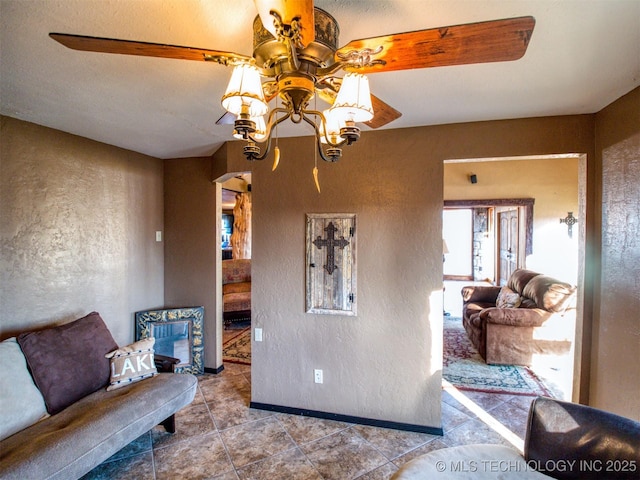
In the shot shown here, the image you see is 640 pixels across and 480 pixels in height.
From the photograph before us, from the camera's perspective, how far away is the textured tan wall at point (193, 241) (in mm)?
3656

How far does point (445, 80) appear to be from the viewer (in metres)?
1.81

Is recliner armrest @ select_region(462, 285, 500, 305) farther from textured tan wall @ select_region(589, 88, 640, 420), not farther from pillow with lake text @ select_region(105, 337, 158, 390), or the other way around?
pillow with lake text @ select_region(105, 337, 158, 390)

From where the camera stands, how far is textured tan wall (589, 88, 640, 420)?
1.86 m

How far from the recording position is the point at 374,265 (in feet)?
8.77

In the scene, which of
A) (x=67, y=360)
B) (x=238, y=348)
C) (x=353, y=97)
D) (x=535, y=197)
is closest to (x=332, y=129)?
(x=353, y=97)

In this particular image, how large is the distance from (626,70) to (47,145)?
3907 mm

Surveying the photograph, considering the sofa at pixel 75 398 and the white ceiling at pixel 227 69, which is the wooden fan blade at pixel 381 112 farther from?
the sofa at pixel 75 398

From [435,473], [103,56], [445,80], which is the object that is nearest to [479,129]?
[445,80]

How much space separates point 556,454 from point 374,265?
156 centimetres

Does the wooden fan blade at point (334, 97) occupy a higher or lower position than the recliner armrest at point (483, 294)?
higher

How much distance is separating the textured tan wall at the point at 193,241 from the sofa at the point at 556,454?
110 inches

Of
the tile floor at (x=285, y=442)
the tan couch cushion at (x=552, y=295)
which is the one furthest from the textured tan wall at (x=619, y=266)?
the tan couch cushion at (x=552, y=295)

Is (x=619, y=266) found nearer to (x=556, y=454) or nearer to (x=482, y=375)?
(x=556, y=454)

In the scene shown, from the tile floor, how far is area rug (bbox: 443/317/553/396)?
0.65 feet
